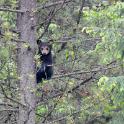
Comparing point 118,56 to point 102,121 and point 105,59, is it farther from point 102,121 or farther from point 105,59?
point 102,121

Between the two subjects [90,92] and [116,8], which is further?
[90,92]

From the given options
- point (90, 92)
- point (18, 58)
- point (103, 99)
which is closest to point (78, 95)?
point (90, 92)

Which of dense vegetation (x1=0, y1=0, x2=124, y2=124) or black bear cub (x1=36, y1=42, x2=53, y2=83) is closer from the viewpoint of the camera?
dense vegetation (x1=0, y1=0, x2=124, y2=124)

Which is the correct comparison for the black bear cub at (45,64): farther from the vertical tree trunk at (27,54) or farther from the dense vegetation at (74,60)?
the vertical tree trunk at (27,54)

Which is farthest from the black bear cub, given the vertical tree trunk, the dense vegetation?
the vertical tree trunk

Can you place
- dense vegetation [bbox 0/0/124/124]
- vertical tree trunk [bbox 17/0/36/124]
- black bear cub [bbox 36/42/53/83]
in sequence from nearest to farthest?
dense vegetation [bbox 0/0/124/124] → vertical tree trunk [bbox 17/0/36/124] → black bear cub [bbox 36/42/53/83]

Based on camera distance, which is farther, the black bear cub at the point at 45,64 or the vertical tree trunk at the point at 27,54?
the black bear cub at the point at 45,64

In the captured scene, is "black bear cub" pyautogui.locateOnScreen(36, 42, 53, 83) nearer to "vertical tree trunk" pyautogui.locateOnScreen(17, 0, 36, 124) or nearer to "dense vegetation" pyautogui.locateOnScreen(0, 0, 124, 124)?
"dense vegetation" pyautogui.locateOnScreen(0, 0, 124, 124)

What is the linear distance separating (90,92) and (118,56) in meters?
1.98

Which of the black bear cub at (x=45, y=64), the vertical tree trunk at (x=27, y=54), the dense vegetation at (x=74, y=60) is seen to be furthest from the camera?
the black bear cub at (x=45, y=64)

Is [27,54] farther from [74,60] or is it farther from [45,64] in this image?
[45,64]

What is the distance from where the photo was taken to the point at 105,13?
6.25 meters

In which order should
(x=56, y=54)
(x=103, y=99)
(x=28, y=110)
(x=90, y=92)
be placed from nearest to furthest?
(x=28, y=110), (x=103, y=99), (x=90, y=92), (x=56, y=54)

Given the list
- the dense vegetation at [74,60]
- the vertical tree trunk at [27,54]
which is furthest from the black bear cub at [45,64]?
the vertical tree trunk at [27,54]
